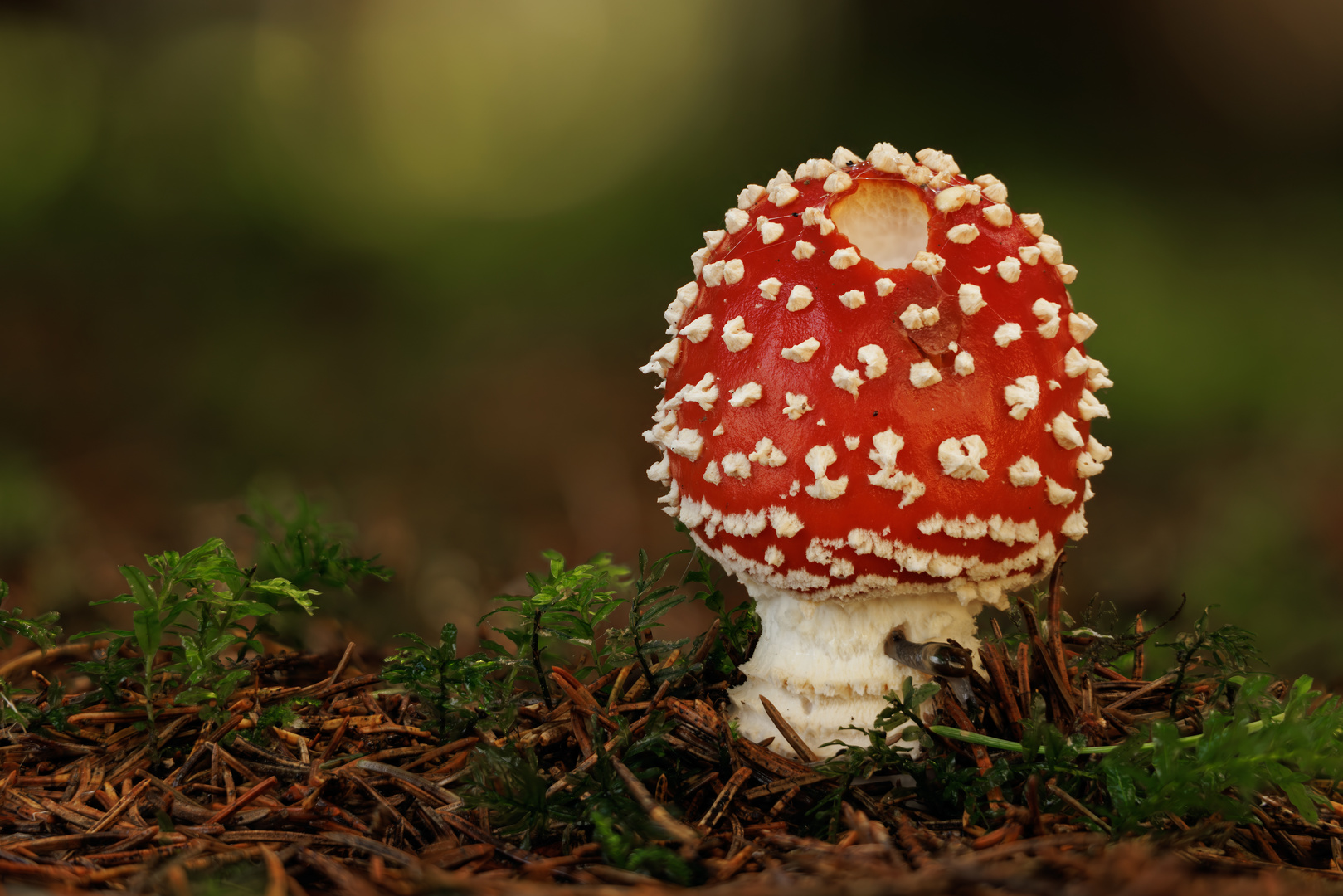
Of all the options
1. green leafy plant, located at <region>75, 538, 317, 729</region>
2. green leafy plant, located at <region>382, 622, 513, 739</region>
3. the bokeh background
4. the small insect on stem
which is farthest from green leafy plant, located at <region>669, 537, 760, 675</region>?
the bokeh background

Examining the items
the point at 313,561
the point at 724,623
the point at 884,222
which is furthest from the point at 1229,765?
the point at 313,561

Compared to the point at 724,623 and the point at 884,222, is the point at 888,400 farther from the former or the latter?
the point at 724,623

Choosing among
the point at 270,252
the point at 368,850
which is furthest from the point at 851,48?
the point at 368,850

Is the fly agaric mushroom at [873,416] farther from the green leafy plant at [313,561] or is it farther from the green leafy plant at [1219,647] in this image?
the green leafy plant at [313,561]

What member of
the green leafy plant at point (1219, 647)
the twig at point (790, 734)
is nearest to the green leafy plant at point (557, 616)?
the twig at point (790, 734)

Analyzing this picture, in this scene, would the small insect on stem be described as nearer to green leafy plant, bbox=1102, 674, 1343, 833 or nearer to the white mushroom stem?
the white mushroom stem

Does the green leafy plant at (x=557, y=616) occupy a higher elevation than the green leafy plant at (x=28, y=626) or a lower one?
higher
